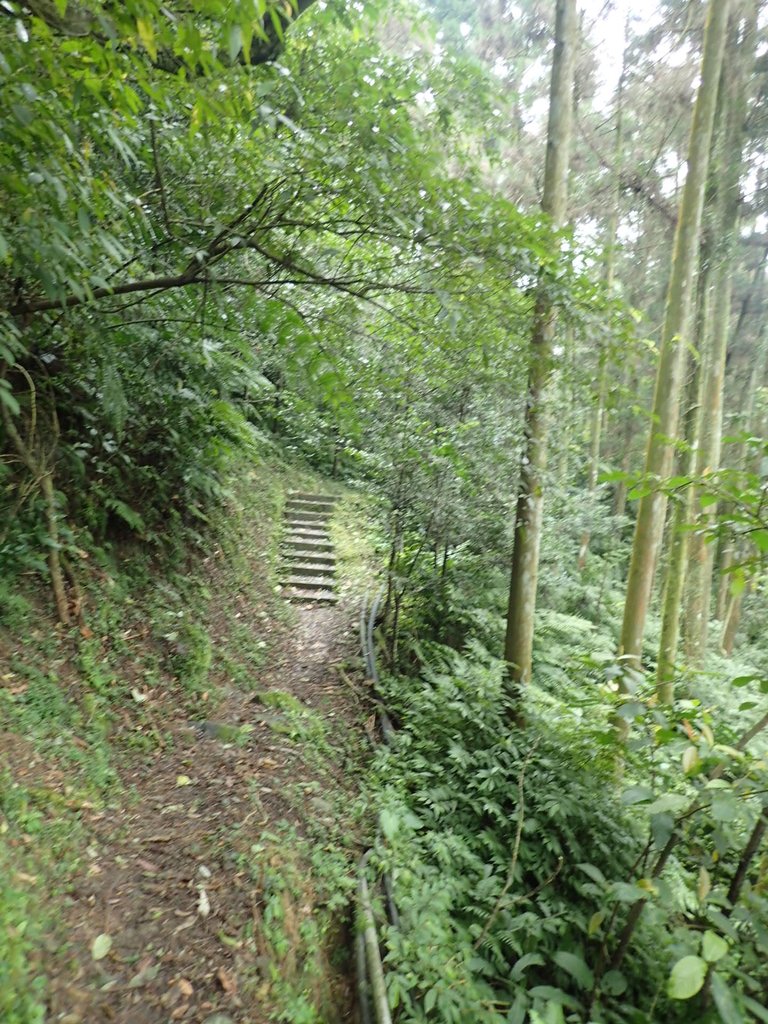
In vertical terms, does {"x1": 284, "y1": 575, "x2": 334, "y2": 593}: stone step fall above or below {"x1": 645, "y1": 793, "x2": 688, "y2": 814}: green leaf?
below

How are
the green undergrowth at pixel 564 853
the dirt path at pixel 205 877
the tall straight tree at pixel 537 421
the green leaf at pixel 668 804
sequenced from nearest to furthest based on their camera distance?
1. the green leaf at pixel 668 804
2. the green undergrowth at pixel 564 853
3. the dirt path at pixel 205 877
4. the tall straight tree at pixel 537 421

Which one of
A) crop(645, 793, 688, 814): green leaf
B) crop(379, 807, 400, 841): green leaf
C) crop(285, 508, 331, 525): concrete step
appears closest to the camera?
crop(645, 793, 688, 814): green leaf

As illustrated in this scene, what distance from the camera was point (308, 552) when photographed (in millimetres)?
11031

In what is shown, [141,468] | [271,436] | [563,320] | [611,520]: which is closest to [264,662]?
[141,468]

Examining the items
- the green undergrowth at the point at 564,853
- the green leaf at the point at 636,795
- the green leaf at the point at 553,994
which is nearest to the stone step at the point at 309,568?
the green undergrowth at the point at 564,853

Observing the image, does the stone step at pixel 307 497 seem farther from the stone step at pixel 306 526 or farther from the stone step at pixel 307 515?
the stone step at pixel 306 526

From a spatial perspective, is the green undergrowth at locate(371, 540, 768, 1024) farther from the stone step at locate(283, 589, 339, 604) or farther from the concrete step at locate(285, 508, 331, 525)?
the concrete step at locate(285, 508, 331, 525)

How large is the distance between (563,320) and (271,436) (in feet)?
39.8

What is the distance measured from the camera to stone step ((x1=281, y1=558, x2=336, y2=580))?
10281mm

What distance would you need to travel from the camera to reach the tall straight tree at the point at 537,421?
5.84 meters

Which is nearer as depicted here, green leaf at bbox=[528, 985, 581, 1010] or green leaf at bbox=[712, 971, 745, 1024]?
green leaf at bbox=[712, 971, 745, 1024]

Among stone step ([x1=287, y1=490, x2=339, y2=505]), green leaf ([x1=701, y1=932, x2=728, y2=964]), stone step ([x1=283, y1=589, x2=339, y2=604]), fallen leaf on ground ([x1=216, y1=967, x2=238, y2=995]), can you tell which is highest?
stone step ([x1=287, y1=490, x2=339, y2=505])

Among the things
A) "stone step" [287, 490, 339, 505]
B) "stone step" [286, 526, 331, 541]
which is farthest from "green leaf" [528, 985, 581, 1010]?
"stone step" [287, 490, 339, 505]

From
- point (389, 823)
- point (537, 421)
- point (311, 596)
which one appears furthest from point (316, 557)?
point (389, 823)
